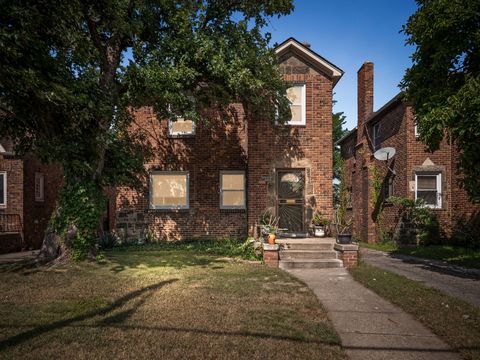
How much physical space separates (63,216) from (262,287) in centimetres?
614

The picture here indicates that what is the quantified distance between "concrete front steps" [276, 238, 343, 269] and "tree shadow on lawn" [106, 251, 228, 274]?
182 centimetres

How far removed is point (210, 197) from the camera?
1448 cm

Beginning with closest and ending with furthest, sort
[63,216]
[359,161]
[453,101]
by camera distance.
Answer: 1. [453,101]
2. [63,216]
3. [359,161]

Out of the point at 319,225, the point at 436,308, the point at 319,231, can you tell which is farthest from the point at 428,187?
the point at 436,308

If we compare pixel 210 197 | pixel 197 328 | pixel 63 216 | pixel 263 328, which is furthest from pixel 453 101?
pixel 63 216

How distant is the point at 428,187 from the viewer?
15773 millimetres

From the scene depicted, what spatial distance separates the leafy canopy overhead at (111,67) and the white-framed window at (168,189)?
10.8ft

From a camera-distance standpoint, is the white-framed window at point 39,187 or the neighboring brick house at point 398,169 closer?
the neighboring brick house at point 398,169

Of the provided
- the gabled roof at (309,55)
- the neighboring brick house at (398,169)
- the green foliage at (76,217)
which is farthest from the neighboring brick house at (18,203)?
the neighboring brick house at (398,169)

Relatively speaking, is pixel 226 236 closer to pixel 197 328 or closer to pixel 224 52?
pixel 224 52

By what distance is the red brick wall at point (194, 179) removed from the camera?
14375 mm

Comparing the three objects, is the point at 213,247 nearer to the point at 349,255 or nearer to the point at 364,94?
the point at 349,255

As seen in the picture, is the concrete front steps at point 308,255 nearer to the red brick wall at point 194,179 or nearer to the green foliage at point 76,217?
the red brick wall at point 194,179

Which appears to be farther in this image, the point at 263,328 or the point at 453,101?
the point at 453,101
